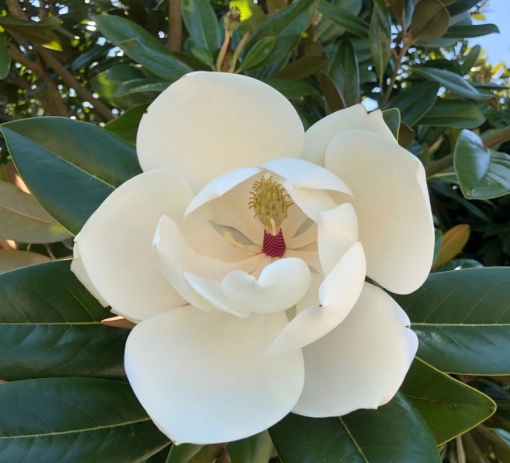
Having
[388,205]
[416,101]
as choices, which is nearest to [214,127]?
[388,205]

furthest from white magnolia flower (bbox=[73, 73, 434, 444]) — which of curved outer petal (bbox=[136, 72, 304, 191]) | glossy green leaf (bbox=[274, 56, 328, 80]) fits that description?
glossy green leaf (bbox=[274, 56, 328, 80])

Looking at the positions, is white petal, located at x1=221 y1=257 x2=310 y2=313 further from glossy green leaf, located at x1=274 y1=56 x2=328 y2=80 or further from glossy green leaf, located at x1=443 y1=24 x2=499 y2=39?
glossy green leaf, located at x1=443 y1=24 x2=499 y2=39

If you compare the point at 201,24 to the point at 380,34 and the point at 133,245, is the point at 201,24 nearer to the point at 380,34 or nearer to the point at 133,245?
the point at 380,34

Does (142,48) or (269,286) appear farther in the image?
(142,48)

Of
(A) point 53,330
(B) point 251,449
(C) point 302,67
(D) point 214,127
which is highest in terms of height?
(D) point 214,127

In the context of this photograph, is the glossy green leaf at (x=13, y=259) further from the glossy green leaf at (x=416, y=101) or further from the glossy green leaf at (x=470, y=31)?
the glossy green leaf at (x=470, y=31)

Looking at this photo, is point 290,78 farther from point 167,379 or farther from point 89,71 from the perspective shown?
point 167,379
